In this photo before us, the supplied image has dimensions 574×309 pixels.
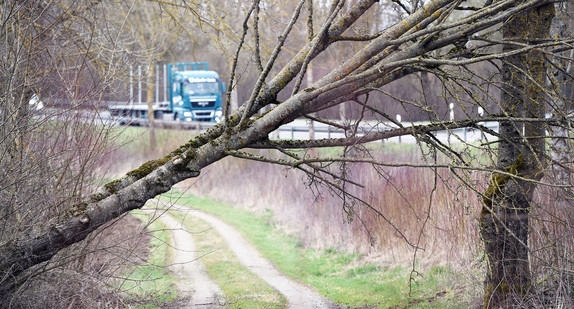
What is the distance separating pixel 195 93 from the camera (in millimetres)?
33500

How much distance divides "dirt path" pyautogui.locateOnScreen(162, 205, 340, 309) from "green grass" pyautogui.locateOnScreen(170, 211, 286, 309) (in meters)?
0.13

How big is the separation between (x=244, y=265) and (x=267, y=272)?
2.08 ft

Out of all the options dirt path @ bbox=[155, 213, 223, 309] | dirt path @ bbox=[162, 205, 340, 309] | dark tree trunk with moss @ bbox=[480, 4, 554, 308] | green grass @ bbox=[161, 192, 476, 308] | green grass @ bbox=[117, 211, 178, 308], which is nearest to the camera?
dark tree trunk with moss @ bbox=[480, 4, 554, 308]

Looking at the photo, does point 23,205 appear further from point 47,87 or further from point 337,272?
point 337,272

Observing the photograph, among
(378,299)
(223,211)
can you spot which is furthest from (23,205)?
(223,211)

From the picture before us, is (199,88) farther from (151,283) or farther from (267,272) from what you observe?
(151,283)

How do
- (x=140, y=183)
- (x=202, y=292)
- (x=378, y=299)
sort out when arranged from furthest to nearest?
(x=202, y=292)
(x=378, y=299)
(x=140, y=183)

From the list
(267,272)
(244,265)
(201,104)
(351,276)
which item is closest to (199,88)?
(201,104)

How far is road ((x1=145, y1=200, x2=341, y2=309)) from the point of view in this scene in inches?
338

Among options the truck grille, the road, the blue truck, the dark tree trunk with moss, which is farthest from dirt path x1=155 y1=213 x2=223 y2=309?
the truck grille

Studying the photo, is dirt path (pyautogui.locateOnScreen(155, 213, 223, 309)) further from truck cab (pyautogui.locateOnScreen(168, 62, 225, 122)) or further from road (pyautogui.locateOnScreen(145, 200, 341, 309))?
truck cab (pyautogui.locateOnScreen(168, 62, 225, 122))

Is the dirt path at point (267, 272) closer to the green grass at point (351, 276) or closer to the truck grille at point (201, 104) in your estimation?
the green grass at point (351, 276)

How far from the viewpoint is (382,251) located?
10703 millimetres

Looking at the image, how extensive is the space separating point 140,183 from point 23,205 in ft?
3.99
